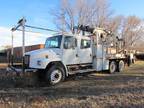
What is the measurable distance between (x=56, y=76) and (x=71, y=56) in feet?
5.39

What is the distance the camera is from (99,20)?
49375 millimetres

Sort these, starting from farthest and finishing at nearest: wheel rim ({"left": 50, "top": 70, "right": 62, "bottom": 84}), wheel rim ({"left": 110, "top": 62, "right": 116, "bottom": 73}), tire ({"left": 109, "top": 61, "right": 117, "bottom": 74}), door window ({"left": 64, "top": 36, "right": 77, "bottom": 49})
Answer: wheel rim ({"left": 110, "top": 62, "right": 116, "bottom": 73}) → tire ({"left": 109, "top": 61, "right": 117, "bottom": 74}) → door window ({"left": 64, "top": 36, "right": 77, "bottom": 49}) → wheel rim ({"left": 50, "top": 70, "right": 62, "bottom": 84})

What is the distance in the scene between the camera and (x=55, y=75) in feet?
44.6

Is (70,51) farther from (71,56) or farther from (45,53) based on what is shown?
(45,53)

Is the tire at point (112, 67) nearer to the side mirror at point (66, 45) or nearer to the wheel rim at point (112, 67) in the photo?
the wheel rim at point (112, 67)

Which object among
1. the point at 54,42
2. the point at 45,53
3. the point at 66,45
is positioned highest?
the point at 54,42

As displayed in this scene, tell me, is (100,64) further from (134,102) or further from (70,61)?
(134,102)

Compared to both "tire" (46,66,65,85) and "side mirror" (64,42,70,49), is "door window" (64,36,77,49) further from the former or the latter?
"tire" (46,66,65,85)

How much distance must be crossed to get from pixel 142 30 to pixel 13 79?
2310 inches

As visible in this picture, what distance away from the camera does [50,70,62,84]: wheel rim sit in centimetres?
1344

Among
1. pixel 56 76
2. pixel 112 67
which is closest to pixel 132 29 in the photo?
pixel 112 67

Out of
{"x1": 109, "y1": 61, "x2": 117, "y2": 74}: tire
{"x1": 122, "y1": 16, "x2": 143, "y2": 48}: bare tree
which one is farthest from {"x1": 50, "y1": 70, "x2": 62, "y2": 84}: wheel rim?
{"x1": 122, "y1": 16, "x2": 143, "y2": 48}: bare tree

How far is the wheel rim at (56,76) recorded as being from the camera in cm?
1344


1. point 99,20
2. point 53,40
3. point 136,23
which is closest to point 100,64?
point 53,40
